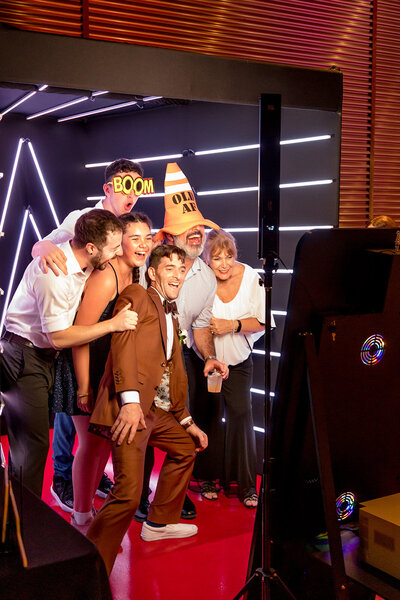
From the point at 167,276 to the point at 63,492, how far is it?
5.34ft

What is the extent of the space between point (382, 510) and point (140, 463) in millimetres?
1439

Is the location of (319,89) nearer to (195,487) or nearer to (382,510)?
(382,510)

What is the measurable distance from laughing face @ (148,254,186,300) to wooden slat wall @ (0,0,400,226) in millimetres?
1071

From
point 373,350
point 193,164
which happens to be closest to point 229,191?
point 193,164

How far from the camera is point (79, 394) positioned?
3561 mm

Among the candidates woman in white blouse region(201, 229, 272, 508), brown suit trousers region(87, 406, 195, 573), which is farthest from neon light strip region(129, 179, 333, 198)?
brown suit trousers region(87, 406, 195, 573)

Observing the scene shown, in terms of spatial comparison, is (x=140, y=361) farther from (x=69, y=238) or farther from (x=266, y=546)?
(x=266, y=546)

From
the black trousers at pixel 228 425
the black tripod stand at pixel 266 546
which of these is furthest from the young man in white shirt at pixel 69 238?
the black tripod stand at pixel 266 546

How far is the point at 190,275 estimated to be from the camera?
13.6ft

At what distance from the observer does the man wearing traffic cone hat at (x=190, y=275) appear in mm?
4082

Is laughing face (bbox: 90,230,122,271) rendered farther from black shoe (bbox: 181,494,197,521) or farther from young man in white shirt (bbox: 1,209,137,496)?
black shoe (bbox: 181,494,197,521)

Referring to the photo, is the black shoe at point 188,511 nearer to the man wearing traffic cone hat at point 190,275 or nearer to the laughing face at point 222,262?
the man wearing traffic cone hat at point 190,275

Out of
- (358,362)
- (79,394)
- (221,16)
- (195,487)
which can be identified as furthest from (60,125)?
(358,362)

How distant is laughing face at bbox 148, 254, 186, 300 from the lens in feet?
11.5
